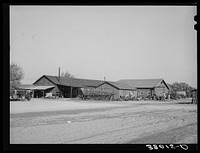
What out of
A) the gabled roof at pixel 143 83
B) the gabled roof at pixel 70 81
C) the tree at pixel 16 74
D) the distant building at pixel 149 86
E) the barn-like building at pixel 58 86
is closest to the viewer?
the tree at pixel 16 74

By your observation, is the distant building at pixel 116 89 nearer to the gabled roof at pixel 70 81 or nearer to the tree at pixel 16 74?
the gabled roof at pixel 70 81

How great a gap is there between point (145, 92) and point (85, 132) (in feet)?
149

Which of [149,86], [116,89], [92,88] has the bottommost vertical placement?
[116,89]

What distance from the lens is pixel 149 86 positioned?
52219mm

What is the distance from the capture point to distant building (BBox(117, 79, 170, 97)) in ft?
170

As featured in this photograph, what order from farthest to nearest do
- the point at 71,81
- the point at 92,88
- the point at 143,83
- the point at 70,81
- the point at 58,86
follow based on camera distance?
the point at 143,83, the point at 71,81, the point at 70,81, the point at 92,88, the point at 58,86

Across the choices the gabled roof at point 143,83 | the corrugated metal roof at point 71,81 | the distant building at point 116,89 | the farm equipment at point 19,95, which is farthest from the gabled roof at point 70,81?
the farm equipment at point 19,95

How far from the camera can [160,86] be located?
5288 cm

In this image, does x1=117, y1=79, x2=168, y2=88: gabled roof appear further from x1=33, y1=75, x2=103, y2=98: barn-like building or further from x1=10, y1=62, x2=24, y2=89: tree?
x1=10, y1=62, x2=24, y2=89: tree

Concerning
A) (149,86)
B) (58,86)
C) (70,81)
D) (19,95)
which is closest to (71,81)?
(70,81)

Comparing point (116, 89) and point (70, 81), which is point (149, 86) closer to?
point (116, 89)

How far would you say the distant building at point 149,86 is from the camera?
170 feet

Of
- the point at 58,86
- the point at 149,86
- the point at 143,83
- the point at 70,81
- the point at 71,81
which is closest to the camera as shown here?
the point at 58,86
